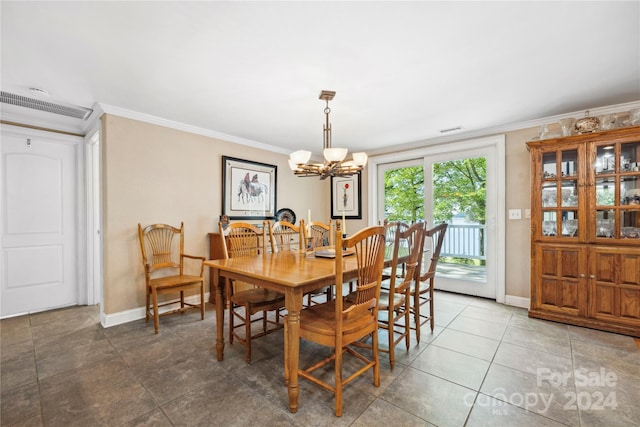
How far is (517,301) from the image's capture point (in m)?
3.46

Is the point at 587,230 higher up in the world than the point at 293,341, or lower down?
higher up

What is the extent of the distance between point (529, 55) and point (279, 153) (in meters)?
3.45

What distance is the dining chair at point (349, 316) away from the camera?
5.15 ft

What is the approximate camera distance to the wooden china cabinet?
2.63 meters

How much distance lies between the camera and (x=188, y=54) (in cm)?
195

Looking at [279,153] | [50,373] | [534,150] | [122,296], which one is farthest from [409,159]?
[50,373]

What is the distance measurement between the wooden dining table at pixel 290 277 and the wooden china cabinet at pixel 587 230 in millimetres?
2361

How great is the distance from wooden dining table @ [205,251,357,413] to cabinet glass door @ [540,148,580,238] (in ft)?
7.87

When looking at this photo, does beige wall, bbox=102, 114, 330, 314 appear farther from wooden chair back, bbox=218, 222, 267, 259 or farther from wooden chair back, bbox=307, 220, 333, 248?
wooden chair back, bbox=307, 220, 333, 248

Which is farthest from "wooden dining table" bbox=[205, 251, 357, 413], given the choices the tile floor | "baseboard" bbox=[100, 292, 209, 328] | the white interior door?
the white interior door

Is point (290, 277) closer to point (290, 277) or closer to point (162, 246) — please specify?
point (290, 277)

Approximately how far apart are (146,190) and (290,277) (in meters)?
2.39

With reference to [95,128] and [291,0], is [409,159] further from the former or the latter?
[95,128]

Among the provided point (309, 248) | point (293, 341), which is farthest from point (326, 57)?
point (293, 341)
